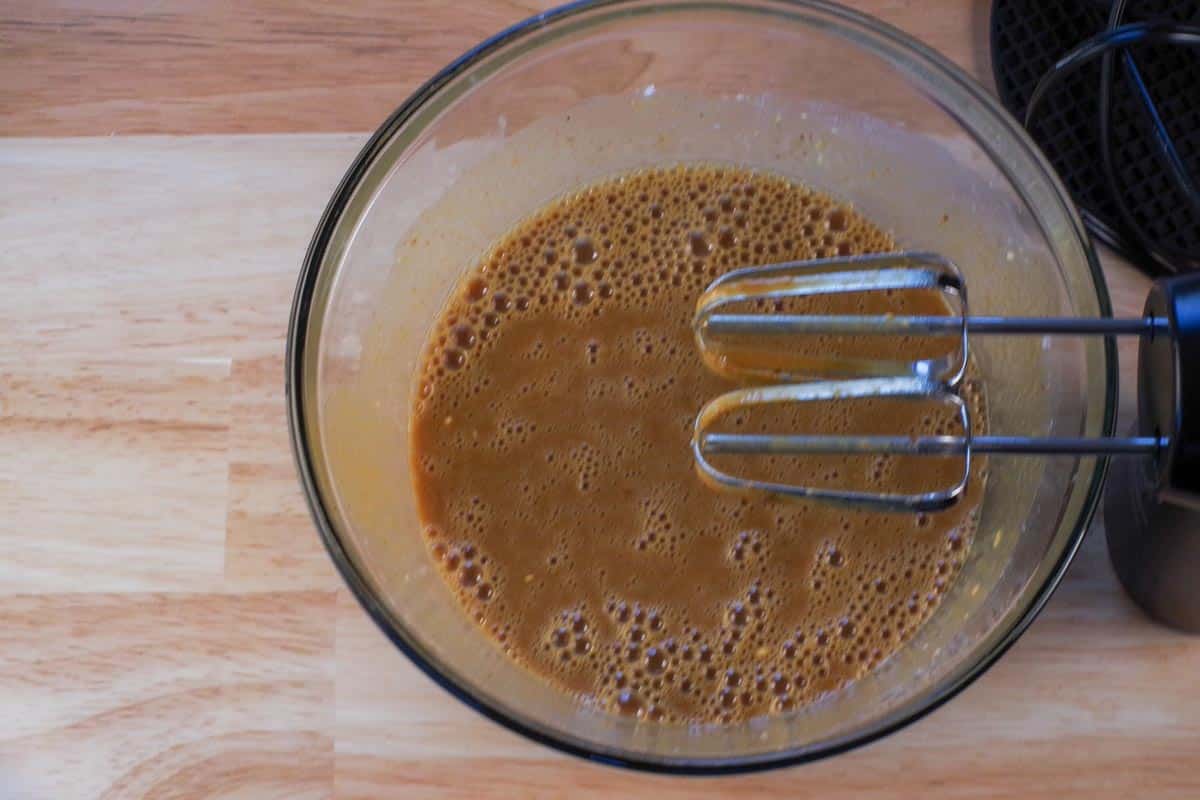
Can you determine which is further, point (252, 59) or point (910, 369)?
point (252, 59)

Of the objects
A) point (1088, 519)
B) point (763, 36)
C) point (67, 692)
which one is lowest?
point (67, 692)

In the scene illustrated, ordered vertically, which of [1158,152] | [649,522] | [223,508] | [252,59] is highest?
[1158,152]

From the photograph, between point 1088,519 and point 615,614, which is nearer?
point 1088,519

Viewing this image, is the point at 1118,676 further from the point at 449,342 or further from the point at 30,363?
the point at 30,363

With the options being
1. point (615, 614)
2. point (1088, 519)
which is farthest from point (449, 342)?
point (1088, 519)

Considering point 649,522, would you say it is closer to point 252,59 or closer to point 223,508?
point 223,508

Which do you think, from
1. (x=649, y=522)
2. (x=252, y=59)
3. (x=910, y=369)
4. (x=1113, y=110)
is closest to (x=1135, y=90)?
(x=1113, y=110)

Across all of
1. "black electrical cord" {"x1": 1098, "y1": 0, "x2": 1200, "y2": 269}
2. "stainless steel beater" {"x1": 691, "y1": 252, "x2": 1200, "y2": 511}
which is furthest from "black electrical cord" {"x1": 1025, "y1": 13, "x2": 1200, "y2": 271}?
"stainless steel beater" {"x1": 691, "y1": 252, "x2": 1200, "y2": 511}
